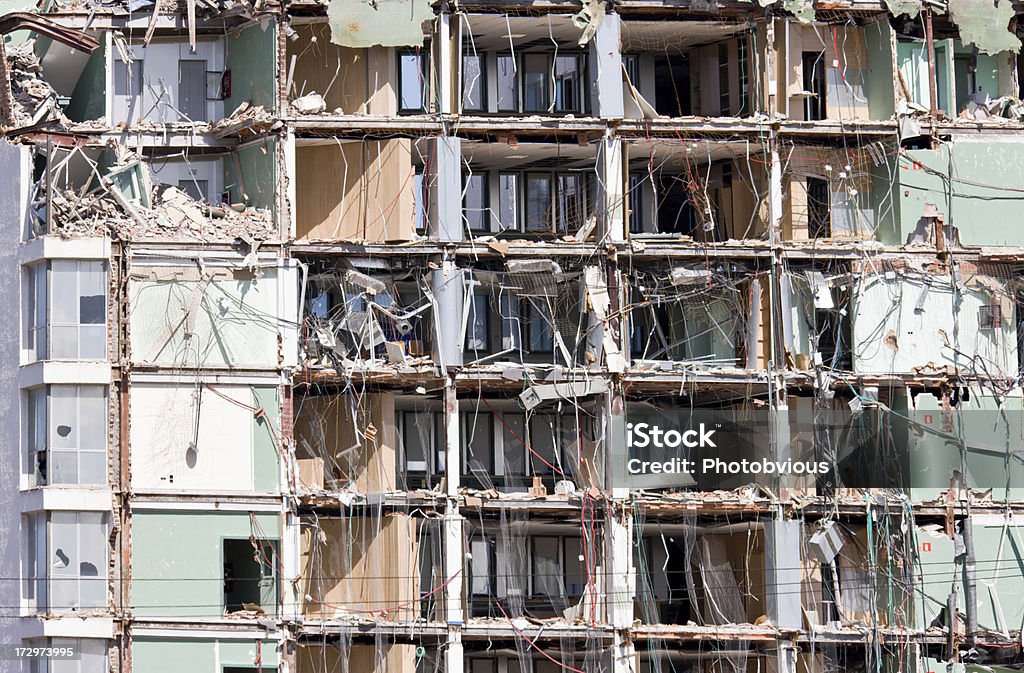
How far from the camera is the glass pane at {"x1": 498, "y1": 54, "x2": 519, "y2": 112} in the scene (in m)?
60.1

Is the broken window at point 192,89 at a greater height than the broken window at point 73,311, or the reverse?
the broken window at point 192,89

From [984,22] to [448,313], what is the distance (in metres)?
18.1

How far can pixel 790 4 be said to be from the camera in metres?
58.3

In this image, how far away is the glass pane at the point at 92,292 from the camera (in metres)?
55.6

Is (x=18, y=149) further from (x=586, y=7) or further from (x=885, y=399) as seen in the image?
(x=885, y=399)

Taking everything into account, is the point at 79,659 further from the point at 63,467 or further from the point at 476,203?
the point at 476,203

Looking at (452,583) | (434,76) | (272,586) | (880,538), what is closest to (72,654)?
(272,586)

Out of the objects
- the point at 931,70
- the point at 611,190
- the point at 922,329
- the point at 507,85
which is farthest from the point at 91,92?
the point at 922,329

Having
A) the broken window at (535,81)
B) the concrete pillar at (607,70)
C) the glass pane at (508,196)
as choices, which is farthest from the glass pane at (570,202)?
the concrete pillar at (607,70)

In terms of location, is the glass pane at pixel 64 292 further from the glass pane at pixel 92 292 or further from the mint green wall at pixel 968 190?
the mint green wall at pixel 968 190

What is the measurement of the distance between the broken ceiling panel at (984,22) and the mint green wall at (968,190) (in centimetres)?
296

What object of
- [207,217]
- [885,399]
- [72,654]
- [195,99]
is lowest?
[72,654]

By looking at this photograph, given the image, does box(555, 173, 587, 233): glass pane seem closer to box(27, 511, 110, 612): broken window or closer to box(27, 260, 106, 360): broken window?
box(27, 260, 106, 360): broken window

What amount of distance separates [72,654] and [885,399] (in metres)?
23.7
